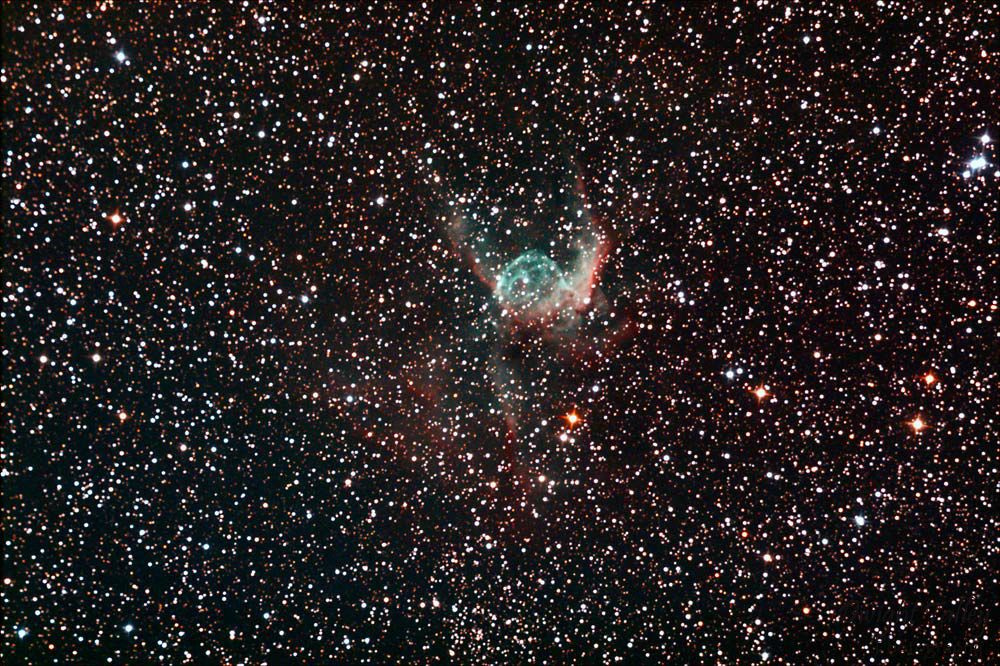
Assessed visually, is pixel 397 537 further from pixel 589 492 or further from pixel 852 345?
pixel 852 345

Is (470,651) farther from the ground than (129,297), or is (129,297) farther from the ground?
(129,297)

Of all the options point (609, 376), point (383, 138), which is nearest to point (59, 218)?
point (383, 138)

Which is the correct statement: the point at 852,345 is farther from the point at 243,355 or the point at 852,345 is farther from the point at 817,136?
the point at 243,355

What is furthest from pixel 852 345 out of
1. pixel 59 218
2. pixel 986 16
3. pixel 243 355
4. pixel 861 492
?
pixel 59 218

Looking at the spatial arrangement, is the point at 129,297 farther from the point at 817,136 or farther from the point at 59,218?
the point at 817,136

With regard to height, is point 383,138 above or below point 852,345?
above
